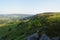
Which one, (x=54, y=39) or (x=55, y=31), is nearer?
(x=54, y=39)

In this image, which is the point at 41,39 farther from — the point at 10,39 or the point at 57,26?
the point at 10,39

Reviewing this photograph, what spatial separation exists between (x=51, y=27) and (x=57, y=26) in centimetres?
287

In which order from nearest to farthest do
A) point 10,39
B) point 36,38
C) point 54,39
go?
point 54,39, point 36,38, point 10,39

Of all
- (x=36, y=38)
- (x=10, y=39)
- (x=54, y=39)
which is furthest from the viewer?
(x=10, y=39)

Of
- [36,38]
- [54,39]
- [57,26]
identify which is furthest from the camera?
[57,26]

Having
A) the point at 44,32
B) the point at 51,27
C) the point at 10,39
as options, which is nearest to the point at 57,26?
the point at 51,27

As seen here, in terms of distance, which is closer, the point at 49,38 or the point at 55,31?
the point at 49,38

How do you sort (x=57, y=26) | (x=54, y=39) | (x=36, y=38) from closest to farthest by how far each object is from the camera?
(x=54, y=39) → (x=36, y=38) → (x=57, y=26)

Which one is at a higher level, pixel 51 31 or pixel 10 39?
pixel 51 31

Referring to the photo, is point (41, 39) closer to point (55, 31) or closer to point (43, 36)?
point (43, 36)

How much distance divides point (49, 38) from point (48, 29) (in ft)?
29.0

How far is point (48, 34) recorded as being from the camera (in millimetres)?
74125

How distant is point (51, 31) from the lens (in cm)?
7775

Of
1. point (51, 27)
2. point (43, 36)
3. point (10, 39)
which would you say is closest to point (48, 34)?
point (43, 36)
